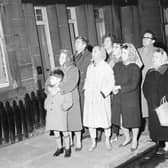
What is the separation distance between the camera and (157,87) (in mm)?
4902

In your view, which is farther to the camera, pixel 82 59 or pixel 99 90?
pixel 82 59

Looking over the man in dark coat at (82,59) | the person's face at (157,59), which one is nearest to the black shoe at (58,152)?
the man in dark coat at (82,59)

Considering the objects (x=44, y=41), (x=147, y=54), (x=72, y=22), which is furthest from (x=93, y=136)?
(x=72, y=22)

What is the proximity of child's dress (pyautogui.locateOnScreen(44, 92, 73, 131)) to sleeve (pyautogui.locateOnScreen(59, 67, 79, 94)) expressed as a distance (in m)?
0.11

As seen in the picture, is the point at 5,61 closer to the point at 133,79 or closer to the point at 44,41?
the point at 44,41

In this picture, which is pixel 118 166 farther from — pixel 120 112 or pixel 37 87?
pixel 37 87

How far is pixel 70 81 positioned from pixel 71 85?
0.07m

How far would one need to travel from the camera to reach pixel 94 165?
14.9 ft

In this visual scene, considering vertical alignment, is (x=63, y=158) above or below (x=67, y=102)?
below

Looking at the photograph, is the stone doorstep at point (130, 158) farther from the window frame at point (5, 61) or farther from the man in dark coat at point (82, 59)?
the window frame at point (5, 61)

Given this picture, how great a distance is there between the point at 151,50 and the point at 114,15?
384 cm

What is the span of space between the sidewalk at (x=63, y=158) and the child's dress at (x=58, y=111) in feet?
1.91

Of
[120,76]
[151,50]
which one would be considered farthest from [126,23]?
[120,76]

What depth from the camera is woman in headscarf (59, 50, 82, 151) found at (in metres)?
4.89
